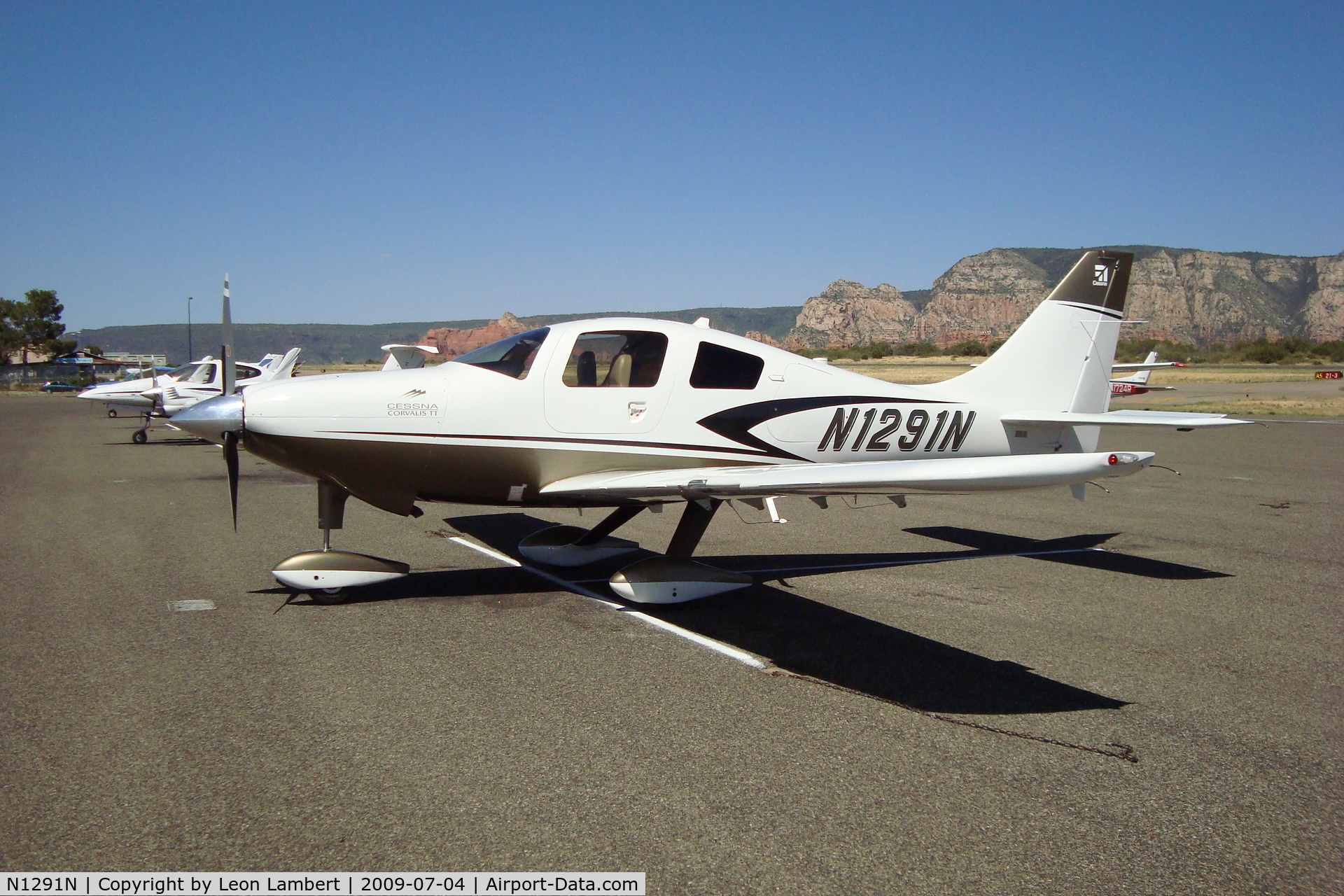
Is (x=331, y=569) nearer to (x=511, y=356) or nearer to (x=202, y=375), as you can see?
(x=511, y=356)

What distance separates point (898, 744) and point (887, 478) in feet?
5.28

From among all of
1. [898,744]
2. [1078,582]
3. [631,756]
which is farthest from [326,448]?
[1078,582]

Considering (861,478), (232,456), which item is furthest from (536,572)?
(861,478)

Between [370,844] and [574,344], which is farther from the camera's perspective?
[574,344]

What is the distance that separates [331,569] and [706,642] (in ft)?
9.98

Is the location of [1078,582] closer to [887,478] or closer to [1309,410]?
[887,478]

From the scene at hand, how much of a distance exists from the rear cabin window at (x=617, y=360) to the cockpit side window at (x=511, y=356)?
0.32 metres

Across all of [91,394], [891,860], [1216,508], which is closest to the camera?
[891,860]

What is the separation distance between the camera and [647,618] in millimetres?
6812

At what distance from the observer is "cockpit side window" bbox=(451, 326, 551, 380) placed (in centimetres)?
708

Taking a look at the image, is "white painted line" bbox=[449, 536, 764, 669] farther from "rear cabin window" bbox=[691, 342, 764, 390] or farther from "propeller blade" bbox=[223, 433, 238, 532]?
"propeller blade" bbox=[223, 433, 238, 532]

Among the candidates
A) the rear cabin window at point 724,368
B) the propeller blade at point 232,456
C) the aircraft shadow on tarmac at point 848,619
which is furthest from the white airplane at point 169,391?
the rear cabin window at point 724,368

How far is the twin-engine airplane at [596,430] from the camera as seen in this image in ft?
21.6

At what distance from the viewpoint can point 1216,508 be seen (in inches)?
487
